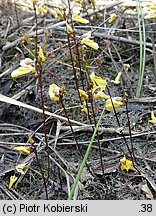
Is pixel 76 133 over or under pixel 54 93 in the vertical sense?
under

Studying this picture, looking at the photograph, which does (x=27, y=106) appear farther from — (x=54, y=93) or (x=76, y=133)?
(x=54, y=93)

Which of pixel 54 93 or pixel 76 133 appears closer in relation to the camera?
pixel 54 93

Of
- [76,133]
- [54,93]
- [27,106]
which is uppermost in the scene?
[54,93]

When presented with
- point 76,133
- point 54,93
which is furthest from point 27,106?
point 54,93

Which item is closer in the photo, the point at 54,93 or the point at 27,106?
the point at 54,93

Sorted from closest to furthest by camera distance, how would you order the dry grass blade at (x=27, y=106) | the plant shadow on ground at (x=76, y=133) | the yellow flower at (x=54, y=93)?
the yellow flower at (x=54, y=93), the plant shadow on ground at (x=76, y=133), the dry grass blade at (x=27, y=106)

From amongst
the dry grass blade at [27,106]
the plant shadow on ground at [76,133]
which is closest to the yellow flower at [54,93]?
the plant shadow on ground at [76,133]

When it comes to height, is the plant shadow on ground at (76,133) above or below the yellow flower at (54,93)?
below

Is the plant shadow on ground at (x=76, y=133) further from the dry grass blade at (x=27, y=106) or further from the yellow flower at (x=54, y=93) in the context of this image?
the yellow flower at (x=54, y=93)

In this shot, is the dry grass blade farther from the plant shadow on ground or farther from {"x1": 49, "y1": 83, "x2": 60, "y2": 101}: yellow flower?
{"x1": 49, "y1": 83, "x2": 60, "y2": 101}: yellow flower

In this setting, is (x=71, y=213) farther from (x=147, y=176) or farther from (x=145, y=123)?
(x=145, y=123)
